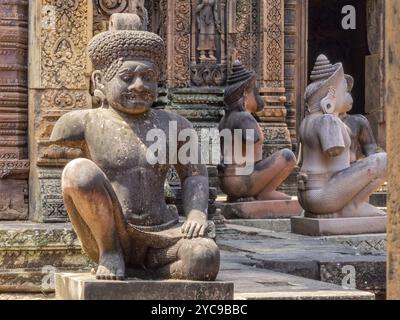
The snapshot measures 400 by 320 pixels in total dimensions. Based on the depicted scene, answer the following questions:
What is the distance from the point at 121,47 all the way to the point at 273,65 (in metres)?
11.0

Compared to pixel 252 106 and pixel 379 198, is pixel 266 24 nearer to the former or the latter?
pixel 379 198

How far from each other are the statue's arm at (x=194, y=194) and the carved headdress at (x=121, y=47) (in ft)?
1.40

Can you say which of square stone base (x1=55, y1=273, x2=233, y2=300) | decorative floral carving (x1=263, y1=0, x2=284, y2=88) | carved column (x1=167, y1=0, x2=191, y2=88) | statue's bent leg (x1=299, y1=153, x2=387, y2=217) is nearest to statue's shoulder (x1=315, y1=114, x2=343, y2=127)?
statue's bent leg (x1=299, y1=153, x2=387, y2=217)

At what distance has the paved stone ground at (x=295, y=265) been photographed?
643cm

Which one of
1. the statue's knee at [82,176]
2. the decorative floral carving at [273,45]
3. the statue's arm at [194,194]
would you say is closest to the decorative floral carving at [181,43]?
the decorative floral carving at [273,45]

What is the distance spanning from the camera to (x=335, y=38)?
25094mm

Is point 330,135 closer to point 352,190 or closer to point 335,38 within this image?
point 352,190

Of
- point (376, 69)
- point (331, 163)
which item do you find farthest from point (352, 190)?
point (376, 69)

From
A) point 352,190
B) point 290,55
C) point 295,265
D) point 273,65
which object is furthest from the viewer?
point 290,55

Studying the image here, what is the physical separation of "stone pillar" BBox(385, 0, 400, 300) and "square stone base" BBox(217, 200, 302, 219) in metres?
8.64

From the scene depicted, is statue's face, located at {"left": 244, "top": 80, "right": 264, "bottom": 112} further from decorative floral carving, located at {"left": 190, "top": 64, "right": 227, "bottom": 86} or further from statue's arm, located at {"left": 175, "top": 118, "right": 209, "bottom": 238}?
statue's arm, located at {"left": 175, "top": 118, "right": 209, "bottom": 238}

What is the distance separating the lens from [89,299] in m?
5.73

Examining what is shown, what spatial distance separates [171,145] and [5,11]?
269 centimetres
